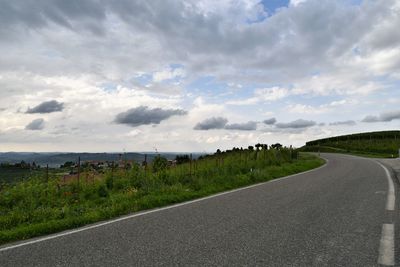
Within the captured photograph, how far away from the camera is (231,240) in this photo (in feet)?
Answer: 18.0

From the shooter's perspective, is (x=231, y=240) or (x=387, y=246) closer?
(x=387, y=246)

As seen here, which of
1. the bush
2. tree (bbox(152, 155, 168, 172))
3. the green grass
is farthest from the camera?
tree (bbox(152, 155, 168, 172))

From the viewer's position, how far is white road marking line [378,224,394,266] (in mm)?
4543

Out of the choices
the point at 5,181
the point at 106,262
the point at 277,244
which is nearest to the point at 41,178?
the point at 5,181

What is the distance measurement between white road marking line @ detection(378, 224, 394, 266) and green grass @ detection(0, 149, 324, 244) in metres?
5.32

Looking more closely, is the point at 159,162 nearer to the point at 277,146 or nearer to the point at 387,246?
the point at 387,246

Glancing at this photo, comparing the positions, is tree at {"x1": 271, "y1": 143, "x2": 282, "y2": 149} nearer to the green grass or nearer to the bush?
the green grass

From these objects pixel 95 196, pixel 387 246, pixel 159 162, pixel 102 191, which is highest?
pixel 159 162

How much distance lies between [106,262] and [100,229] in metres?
2.06

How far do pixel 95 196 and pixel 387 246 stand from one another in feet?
28.1

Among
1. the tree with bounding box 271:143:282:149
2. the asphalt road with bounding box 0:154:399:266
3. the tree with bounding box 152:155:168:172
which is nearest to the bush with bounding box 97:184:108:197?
the asphalt road with bounding box 0:154:399:266

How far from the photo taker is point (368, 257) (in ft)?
15.4

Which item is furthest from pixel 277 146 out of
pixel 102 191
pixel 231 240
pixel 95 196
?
pixel 231 240

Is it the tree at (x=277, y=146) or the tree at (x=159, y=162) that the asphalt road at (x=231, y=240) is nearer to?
the tree at (x=159, y=162)
